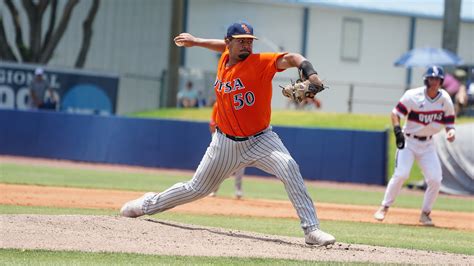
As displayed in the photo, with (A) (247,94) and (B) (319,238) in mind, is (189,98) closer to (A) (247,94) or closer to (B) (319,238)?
(A) (247,94)

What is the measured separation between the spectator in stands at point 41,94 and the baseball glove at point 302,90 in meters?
18.9

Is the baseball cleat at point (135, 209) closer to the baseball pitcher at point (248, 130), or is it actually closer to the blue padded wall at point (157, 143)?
the baseball pitcher at point (248, 130)

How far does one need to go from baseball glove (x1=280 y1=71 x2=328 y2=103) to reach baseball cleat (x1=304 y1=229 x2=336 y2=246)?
126 cm

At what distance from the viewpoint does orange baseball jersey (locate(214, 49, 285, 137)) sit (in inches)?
367

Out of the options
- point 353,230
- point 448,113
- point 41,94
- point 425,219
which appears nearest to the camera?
point 353,230

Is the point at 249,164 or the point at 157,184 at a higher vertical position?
the point at 249,164

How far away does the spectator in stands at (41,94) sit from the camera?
27.2m

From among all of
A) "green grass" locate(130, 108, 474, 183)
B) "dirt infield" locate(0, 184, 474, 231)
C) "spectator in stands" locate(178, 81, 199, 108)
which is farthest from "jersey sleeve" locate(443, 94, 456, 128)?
"spectator in stands" locate(178, 81, 199, 108)

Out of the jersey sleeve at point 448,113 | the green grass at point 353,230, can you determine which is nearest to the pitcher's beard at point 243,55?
the green grass at point 353,230

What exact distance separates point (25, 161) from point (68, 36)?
15584 mm

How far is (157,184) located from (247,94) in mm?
9327

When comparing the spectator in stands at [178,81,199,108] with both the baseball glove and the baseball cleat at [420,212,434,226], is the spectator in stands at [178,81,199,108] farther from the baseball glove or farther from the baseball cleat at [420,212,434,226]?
the baseball glove

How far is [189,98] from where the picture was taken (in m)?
Result: 32.3

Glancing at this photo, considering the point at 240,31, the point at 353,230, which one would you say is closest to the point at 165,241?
the point at 240,31
